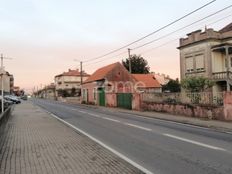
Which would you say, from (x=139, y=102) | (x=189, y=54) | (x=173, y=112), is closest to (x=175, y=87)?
(x=189, y=54)

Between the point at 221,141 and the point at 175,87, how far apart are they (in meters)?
53.7

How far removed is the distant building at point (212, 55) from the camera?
3547 cm

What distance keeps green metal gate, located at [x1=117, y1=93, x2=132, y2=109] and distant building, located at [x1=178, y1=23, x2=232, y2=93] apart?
740 centimetres

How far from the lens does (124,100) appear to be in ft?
135

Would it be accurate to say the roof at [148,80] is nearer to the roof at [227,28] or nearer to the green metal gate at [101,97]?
the green metal gate at [101,97]

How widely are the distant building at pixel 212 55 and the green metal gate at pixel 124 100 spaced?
7404mm

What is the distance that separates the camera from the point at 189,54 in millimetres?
39312

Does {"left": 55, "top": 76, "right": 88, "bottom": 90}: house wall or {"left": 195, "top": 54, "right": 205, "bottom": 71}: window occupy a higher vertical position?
{"left": 55, "top": 76, "right": 88, "bottom": 90}: house wall

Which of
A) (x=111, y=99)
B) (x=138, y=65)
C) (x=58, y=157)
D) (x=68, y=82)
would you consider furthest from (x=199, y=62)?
(x=68, y=82)

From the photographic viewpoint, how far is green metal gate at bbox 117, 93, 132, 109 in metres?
39.0

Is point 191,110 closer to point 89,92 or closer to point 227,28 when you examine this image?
point 227,28

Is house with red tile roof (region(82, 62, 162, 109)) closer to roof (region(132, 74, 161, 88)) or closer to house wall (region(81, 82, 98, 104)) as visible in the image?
house wall (region(81, 82, 98, 104))

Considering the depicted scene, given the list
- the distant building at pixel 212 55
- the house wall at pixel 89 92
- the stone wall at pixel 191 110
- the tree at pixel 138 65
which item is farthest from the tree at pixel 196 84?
the tree at pixel 138 65

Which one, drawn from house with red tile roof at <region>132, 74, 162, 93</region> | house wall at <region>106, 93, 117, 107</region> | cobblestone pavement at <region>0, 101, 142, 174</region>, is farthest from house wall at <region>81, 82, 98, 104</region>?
cobblestone pavement at <region>0, 101, 142, 174</region>
